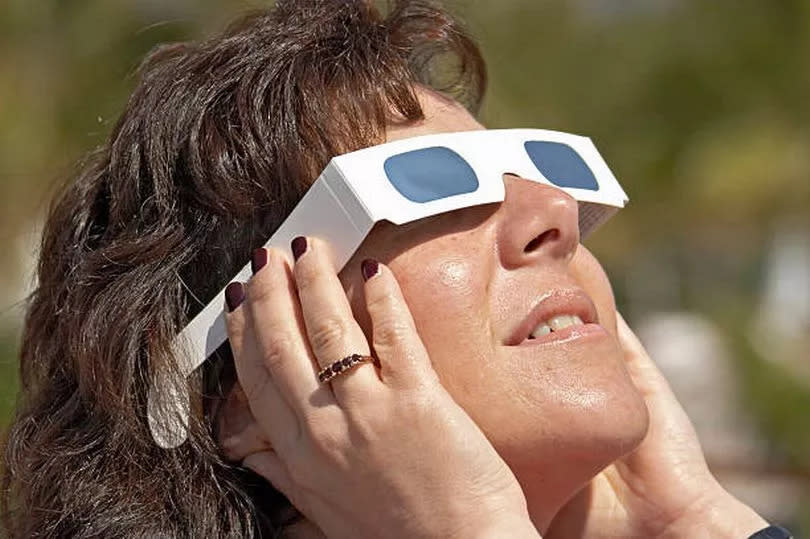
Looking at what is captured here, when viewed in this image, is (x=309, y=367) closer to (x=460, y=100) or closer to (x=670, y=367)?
(x=460, y=100)

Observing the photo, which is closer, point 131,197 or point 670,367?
point 131,197

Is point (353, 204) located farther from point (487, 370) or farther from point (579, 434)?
point (579, 434)

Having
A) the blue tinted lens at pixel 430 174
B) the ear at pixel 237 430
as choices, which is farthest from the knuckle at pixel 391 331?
the ear at pixel 237 430

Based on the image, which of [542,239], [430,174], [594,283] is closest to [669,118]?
[594,283]

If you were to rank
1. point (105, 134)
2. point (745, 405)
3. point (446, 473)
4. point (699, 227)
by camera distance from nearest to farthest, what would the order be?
point (446, 473)
point (105, 134)
point (745, 405)
point (699, 227)

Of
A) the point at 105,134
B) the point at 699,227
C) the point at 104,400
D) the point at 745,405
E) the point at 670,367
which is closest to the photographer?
the point at 104,400

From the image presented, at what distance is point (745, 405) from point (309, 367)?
896cm

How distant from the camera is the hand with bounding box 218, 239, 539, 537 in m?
2.51

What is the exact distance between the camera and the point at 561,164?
116 inches

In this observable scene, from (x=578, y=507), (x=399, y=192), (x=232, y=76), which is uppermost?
(x=232, y=76)

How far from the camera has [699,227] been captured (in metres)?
13.9

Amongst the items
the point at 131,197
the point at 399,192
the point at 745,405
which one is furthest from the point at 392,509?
the point at 745,405

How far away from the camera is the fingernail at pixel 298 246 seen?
2.65m

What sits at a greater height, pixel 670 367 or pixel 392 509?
pixel 392 509
